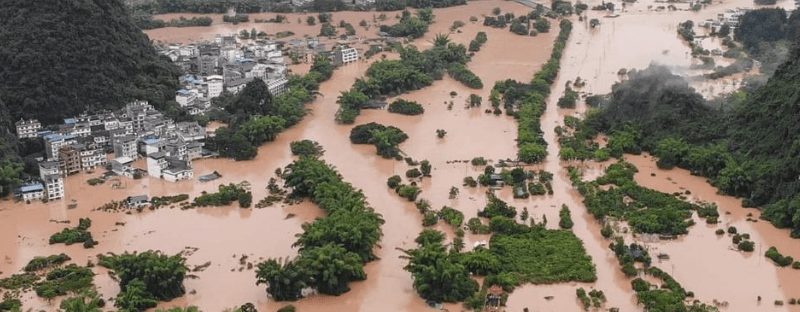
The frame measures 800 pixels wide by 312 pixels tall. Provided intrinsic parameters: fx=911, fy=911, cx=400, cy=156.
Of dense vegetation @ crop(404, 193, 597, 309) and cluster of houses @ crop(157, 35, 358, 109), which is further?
cluster of houses @ crop(157, 35, 358, 109)

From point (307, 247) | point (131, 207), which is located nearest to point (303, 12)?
point (131, 207)

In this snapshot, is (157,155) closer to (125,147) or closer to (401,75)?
(125,147)

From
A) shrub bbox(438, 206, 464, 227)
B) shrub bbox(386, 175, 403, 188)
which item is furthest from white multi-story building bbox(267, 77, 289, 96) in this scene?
shrub bbox(438, 206, 464, 227)

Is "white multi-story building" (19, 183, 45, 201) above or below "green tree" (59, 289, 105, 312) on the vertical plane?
below

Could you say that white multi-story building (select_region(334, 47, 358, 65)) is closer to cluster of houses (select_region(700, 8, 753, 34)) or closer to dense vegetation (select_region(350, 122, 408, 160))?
dense vegetation (select_region(350, 122, 408, 160))

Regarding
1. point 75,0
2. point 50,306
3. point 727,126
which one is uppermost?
point 75,0

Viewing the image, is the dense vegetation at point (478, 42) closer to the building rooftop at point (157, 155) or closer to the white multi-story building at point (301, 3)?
the white multi-story building at point (301, 3)

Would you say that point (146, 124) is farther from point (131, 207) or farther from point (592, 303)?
point (592, 303)
